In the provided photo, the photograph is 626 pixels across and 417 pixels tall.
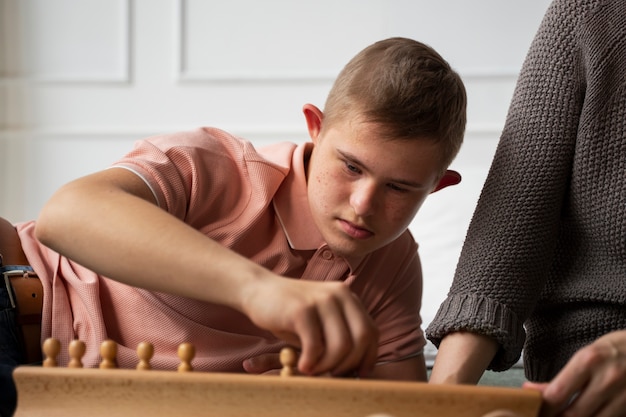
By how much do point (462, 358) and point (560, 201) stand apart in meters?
0.22

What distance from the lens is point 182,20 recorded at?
7.82ft

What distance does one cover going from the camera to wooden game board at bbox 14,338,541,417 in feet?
1.79

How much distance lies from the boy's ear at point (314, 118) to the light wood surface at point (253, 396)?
1.73ft

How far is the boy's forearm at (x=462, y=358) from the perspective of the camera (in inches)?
30.1

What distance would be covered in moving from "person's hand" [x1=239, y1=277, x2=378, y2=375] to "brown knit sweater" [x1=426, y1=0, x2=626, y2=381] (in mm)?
250

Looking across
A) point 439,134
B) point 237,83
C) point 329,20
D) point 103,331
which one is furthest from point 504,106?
point 103,331

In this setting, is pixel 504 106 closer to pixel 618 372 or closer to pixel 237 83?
pixel 237 83

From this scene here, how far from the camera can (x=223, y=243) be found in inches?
38.2

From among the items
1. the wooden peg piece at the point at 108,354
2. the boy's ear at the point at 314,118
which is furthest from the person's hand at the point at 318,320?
the boy's ear at the point at 314,118

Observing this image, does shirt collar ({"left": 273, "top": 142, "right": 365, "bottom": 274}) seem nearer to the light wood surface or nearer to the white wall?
the light wood surface

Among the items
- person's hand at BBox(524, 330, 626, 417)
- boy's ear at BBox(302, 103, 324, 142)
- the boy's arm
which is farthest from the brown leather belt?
person's hand at BBox(524, 330, 626, 417)

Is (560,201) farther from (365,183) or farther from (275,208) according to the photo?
(275,208)

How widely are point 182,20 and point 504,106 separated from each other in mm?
934

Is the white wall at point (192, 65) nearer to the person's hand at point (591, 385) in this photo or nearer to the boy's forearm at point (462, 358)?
the boy's forearm at point (462, 358)
